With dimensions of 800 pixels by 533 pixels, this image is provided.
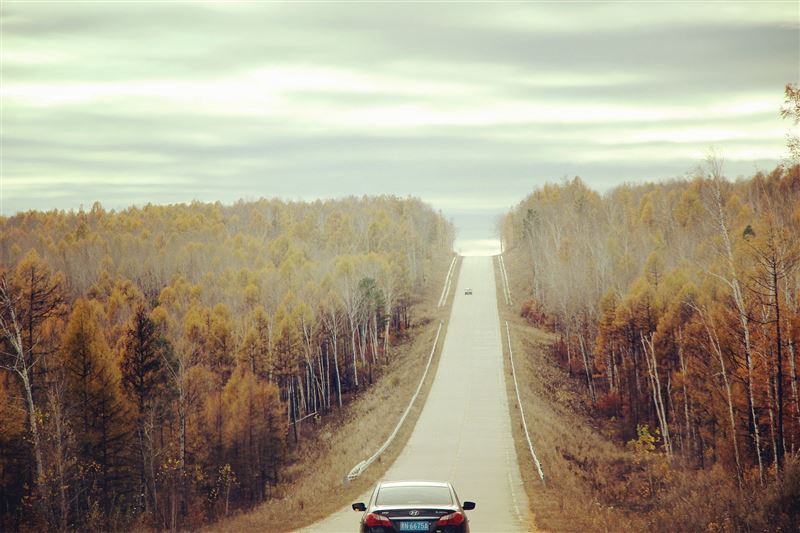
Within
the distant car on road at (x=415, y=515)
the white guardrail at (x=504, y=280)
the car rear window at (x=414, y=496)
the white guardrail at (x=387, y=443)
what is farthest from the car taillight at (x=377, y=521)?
the white guardrail at (x=504, y=280)

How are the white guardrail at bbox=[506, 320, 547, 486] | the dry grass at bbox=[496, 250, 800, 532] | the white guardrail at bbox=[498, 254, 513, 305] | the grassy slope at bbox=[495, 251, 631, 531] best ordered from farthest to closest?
the white guardrail at bbox=[498, 254, 513, 305] < the white guardrail at bbox=[506, 320, 547, 486] < the grassy slope at bbox=[495, 251, 631, 531] < the dry grass at bbox=[496, 250, 800, 532]

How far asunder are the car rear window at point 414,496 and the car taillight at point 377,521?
407mm

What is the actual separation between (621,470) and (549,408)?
14800 millimetres

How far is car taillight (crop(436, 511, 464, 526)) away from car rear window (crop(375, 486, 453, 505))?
0.36 metres

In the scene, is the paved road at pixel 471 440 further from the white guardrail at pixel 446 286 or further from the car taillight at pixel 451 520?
the white guardrail at pixel 446 286

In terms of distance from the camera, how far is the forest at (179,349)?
50.3 meters

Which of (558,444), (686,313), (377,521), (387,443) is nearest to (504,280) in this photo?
(686,313)

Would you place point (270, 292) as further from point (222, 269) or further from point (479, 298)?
point (479, 298)

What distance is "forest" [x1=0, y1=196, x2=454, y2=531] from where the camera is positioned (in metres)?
50.3

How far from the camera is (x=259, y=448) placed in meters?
69.7

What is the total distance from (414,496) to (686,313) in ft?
202

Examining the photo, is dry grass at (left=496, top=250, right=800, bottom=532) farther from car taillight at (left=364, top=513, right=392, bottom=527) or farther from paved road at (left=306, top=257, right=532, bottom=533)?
car taillight at (left=364, top=513, right=392, bottom=527)

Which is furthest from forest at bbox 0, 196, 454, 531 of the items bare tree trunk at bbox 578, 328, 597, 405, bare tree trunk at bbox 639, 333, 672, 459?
bare tree trunk at bbox 639, 333, 672, 459

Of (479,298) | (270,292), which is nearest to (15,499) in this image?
(270,292)
